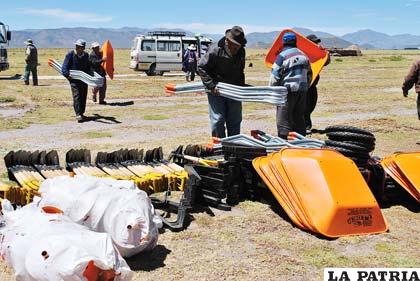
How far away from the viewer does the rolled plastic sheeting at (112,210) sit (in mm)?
3982

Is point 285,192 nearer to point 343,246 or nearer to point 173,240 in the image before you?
point 343,246

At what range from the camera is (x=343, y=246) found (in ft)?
15.1

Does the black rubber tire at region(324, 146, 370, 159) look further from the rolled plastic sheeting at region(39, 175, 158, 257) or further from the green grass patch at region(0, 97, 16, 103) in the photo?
the green grass patch at region(0, 97, 16, 103)

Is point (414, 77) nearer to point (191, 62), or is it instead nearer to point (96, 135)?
point (96, 135)

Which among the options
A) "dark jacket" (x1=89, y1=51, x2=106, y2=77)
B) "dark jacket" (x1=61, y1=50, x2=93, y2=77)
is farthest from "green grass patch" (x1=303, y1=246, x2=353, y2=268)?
"dark jacket" (x1=89, y1=51, x2=106, y2=77)

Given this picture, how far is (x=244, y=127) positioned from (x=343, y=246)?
6.94 m

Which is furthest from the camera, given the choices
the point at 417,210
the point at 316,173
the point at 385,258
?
the point at 417,210

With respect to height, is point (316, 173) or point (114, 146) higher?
point (316, 173)

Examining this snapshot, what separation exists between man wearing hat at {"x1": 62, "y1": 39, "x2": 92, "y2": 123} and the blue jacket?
210 inches

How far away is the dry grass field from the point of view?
13.9ft

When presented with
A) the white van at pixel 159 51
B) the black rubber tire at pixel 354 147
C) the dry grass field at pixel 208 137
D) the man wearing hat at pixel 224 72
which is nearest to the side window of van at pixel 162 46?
the white van at pixel 159 51

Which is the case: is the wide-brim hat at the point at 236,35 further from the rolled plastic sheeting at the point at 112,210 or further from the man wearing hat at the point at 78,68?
the man wearing hat at the point at 78,68

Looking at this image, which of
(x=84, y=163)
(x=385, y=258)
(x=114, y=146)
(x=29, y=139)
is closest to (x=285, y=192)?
(x=385, y=258)

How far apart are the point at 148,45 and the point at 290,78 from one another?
21.6m
